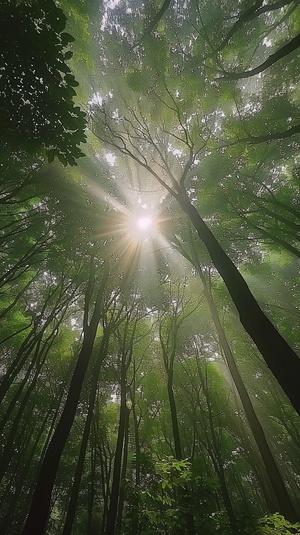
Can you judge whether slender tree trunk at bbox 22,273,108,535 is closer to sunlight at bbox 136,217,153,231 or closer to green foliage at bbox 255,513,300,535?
green foliage at bbox 255,513,300,535

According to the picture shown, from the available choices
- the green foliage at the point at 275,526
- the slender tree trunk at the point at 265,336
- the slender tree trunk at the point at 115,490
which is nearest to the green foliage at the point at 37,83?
the slender tree trunk at the point at 265,336

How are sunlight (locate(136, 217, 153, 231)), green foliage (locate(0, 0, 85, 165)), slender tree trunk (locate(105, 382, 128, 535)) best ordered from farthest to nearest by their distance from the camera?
sunlight (locate(136, 217, 153, 231)) < slender tree trunk (locate(105, 382, 128, 535)) < green foliage (locate(0, 0, 85, 165))

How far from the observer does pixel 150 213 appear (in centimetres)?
1113

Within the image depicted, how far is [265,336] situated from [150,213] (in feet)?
27.7

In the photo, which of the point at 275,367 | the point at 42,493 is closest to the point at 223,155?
the point at 275,367

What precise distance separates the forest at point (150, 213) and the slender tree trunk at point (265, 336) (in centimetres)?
2

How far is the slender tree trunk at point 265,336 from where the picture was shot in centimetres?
295

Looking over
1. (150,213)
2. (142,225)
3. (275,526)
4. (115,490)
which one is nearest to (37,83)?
(275,526)

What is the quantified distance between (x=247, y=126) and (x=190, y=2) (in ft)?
14.7

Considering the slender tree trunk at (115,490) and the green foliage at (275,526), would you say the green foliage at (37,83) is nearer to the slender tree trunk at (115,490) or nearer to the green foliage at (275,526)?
the green foliage at (275,526)

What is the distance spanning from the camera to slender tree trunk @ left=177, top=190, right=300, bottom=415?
295 centimetres

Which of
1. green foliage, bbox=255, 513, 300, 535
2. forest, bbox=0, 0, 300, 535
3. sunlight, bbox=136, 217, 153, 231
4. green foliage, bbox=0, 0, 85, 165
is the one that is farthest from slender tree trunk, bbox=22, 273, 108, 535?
sunlight, bbox=136, 217, 153, 231

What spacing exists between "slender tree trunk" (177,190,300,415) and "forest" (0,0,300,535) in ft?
0.07

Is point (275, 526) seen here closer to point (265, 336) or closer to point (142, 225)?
point (265, 336)
